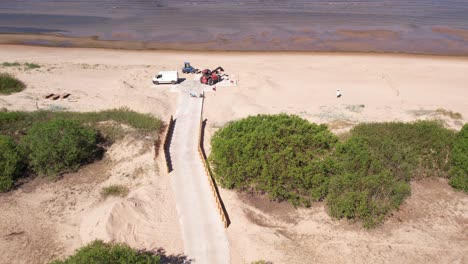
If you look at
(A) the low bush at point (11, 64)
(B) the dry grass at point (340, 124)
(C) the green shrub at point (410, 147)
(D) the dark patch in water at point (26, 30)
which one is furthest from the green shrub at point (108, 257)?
(D) the dark patch in water at point (26, 30)

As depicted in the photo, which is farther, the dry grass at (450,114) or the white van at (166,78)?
the white van at (166,78)

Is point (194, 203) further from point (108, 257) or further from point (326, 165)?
point (326, 165)

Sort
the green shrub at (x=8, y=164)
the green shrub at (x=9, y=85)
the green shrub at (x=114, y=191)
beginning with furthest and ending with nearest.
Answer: the green shrub at (x=9, y=85) < the green shrub at (x=8, y=164) < the green shrub at (x=114, y=191)

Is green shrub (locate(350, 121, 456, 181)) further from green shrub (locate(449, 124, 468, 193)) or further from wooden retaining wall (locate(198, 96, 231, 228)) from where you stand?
wooden retaining wall (locate(198, 96, 231, 228))

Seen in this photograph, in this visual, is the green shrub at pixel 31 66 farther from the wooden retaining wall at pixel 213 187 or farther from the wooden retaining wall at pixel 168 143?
the wooden retaining wall at pixel 213 187

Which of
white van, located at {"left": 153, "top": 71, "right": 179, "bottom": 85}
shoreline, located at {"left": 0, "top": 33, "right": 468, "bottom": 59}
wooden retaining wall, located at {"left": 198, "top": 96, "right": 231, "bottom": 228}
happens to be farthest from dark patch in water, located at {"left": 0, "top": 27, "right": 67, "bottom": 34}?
wooden retaining wall, located at {"left": 198, "top": 96, "right": 231, "bottom": 228}

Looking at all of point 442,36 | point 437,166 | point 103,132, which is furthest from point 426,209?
point 442,36
